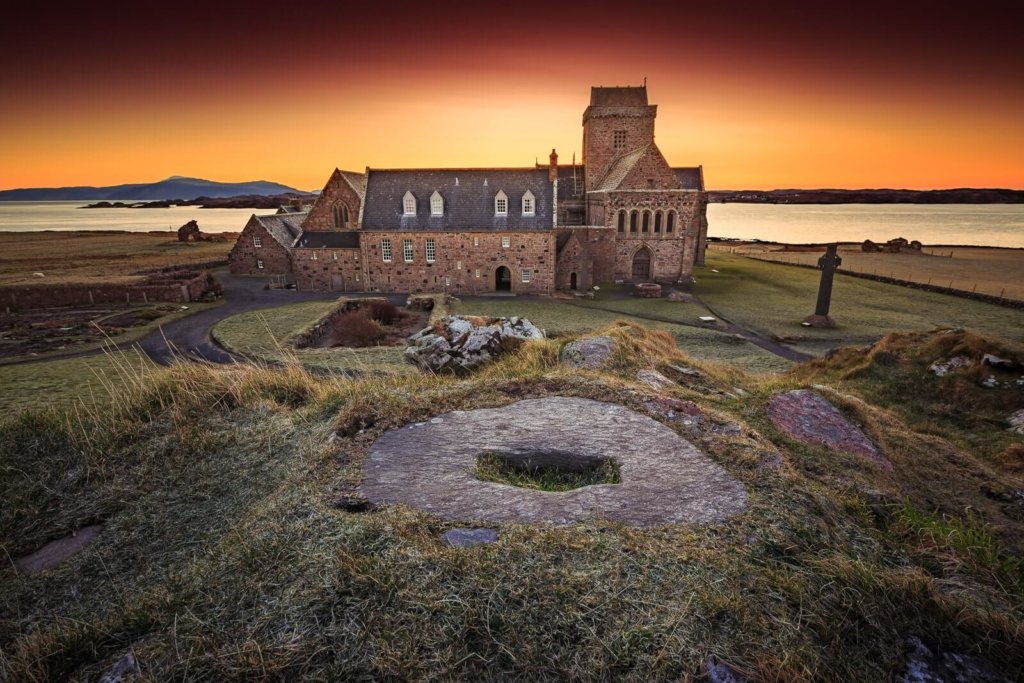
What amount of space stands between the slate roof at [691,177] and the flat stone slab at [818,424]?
146ft

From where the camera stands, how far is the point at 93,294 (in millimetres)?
35406

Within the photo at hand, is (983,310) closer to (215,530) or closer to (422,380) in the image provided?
(422,380)

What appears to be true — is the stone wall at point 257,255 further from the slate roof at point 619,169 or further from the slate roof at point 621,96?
the slate roof at point 621,96

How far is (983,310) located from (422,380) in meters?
38.9

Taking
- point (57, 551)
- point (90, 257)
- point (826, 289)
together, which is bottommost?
point (57, 551)

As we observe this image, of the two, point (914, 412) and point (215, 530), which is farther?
point (914, 412)

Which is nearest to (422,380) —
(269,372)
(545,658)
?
(269,372)

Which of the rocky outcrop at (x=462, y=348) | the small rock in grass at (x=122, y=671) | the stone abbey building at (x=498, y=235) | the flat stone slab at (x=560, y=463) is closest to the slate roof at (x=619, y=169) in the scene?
the stone abbey building at (x=498, y=235)

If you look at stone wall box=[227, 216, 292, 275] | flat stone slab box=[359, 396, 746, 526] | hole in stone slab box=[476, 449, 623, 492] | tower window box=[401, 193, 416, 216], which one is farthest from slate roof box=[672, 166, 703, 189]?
hole in stone slab box=[476, 449, 623, 492]

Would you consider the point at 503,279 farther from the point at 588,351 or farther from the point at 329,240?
the point at 588,351

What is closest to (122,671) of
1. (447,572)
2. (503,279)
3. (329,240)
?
(447,572)

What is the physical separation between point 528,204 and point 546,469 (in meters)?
34.8

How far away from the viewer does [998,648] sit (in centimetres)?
339

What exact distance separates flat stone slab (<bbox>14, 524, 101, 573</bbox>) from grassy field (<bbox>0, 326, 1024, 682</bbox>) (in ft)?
0.54
